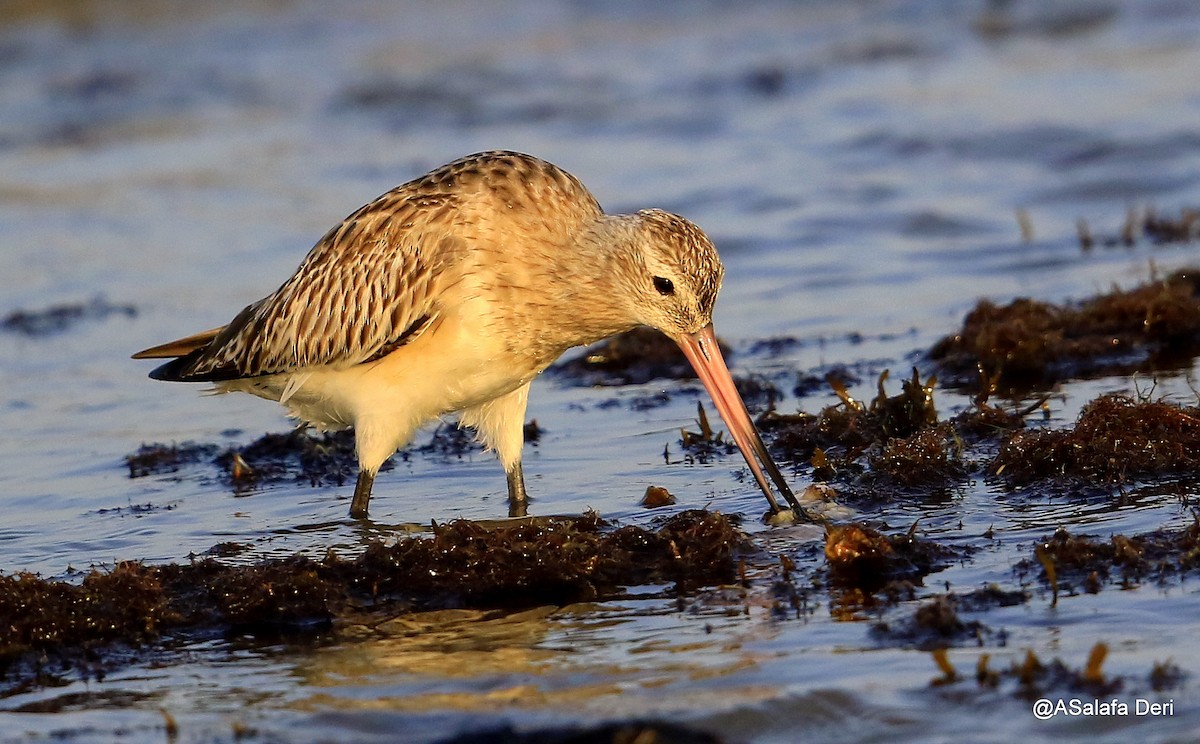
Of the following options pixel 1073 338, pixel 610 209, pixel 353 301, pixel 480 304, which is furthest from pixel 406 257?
pixel 610 209

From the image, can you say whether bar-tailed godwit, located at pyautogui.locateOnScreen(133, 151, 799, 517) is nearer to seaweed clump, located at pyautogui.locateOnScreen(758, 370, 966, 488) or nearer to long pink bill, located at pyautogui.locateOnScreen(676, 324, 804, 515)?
long pink bill, located at pyautogui.locateOnScreen(676, 324, 804, 515)

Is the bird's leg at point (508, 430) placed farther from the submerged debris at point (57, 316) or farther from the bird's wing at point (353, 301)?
the submerged debris at point (57, 316)

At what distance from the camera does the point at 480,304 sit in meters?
7.08

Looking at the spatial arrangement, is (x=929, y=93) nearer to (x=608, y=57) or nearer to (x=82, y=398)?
(x=608, y=57)

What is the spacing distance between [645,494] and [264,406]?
365 centimetres

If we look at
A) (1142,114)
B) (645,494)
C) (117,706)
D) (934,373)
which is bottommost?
(117,706)

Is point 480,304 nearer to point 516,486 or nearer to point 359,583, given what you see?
point 516,486

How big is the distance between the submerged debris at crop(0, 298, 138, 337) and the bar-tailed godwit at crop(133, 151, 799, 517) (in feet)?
14.3

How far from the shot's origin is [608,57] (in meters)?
22.8

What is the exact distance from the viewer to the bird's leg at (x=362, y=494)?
742 cm

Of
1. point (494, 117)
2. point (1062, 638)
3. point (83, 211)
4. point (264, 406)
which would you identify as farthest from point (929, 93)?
point (1062, 638)

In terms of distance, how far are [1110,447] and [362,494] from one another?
3.25 m

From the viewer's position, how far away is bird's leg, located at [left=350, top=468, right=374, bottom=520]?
24.3 feet

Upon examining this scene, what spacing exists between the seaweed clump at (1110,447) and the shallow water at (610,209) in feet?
0.85
